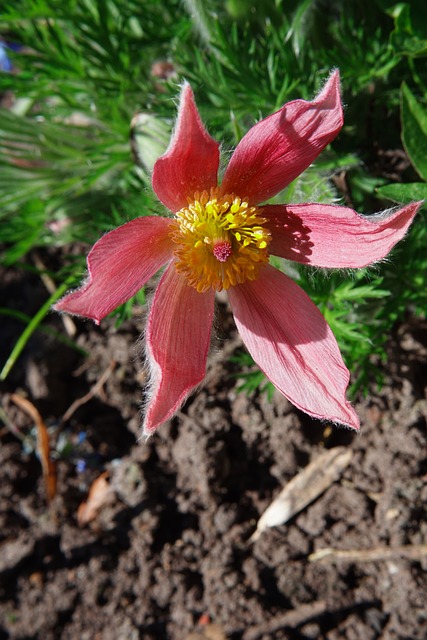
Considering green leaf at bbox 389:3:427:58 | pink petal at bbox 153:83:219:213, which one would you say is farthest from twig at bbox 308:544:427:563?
green leaf at bbox 389:3:427:58

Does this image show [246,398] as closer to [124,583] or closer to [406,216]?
[124,583]

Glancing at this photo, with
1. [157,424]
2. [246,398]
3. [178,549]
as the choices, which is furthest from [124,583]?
[157,424]

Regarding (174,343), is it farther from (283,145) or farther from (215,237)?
(283,145)

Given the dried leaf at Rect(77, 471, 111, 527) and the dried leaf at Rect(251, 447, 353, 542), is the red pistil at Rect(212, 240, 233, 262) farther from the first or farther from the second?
the dried leaf at Rect(77, 471, 111, 527)

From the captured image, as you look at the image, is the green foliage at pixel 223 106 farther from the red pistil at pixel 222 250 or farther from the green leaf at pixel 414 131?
the red pistil at pixel 222 250

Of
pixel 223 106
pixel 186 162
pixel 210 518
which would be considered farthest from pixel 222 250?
pixel 210 518

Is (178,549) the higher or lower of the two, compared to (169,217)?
lower

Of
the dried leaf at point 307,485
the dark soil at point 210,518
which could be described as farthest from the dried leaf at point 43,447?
the dried leaf at point 307,485
